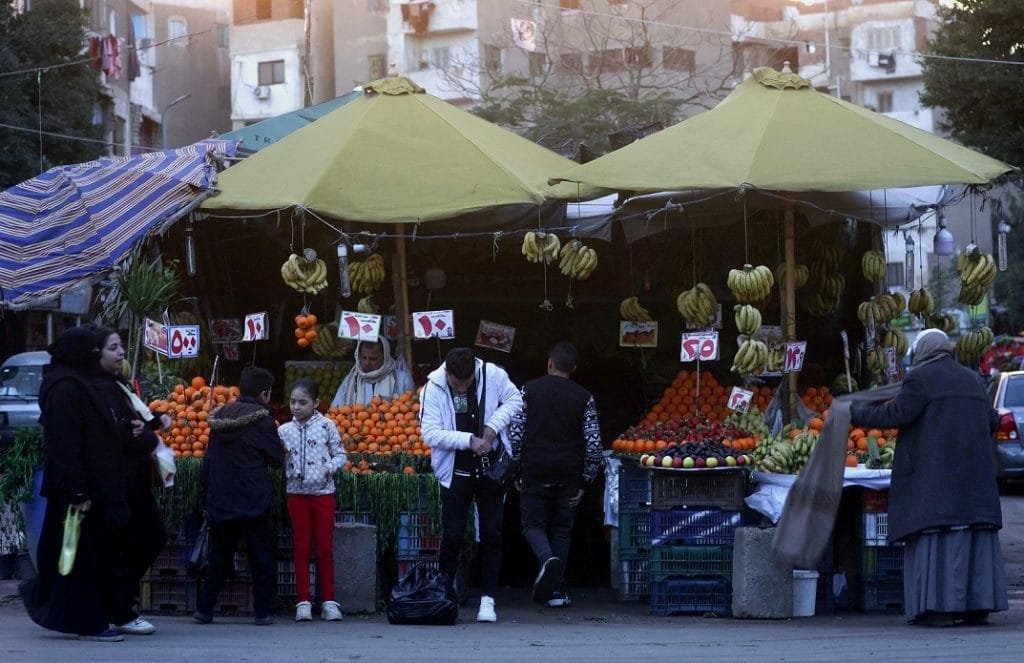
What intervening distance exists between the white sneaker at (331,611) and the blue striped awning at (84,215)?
3.46 m

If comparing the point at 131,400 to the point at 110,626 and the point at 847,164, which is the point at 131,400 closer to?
the point at 110,626

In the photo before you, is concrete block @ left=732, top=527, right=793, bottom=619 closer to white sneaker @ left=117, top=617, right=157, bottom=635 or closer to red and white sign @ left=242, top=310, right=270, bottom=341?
white sneaker @ left=117, top=617, right=157, bottom=635

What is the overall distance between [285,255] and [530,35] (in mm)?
37284

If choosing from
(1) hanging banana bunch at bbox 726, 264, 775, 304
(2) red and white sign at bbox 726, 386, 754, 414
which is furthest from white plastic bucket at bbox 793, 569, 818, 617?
(1) hanging banana bunch at bbox 726, 264, 775, 304

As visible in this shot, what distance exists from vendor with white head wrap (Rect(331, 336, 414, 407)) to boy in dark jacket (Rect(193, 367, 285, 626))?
7.91ft

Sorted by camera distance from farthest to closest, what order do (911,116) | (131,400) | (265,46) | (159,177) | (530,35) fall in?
(911,116), (265,46), (530,35), (159,177), (131,400)

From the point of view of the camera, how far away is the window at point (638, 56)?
40.7 m

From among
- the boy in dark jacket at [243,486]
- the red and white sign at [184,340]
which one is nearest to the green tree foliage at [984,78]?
the red and white sign at [184,340]

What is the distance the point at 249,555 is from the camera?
9.59 meters

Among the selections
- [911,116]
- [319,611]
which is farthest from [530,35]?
[319,611]

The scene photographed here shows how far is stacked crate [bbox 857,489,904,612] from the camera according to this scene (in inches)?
400

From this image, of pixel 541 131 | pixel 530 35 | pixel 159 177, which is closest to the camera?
pixel 159 177

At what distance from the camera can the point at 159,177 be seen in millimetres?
12195

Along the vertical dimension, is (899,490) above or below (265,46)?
below
